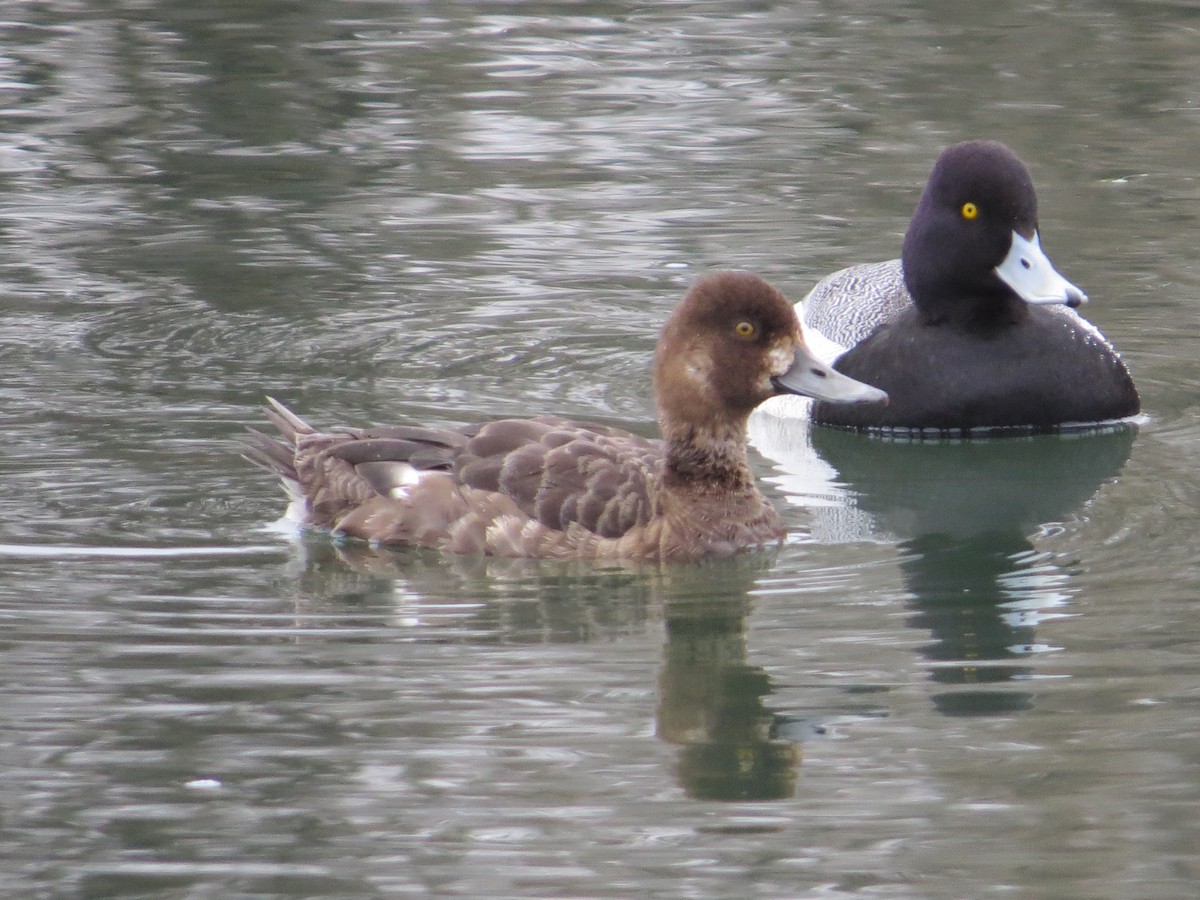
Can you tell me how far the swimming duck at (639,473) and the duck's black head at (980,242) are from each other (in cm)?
209

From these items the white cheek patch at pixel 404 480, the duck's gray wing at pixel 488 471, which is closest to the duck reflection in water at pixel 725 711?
the duck's gray wing at pixel 488 471

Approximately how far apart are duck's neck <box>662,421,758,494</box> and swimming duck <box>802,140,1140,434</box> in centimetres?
218

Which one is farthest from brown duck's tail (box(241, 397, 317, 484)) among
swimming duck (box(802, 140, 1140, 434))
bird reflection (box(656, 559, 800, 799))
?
swimming duck (box(802, 140, 1140, 434))

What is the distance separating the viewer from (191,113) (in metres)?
14.1

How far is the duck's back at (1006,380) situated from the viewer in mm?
9062

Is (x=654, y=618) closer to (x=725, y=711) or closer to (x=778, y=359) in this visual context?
(x=725, y=711)

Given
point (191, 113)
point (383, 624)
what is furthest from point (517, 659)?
point (191, 113)

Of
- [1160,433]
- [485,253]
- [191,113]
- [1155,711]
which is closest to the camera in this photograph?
[1155,711]

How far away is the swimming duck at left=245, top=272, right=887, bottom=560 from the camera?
23.0ft

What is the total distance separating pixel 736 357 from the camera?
7102 millimetres

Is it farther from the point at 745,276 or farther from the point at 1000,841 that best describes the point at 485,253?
the point at 1000,841

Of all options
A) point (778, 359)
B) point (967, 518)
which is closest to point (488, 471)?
point (778, 359)

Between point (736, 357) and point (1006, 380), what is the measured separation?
2.38m

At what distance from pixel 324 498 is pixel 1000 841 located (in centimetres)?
311
